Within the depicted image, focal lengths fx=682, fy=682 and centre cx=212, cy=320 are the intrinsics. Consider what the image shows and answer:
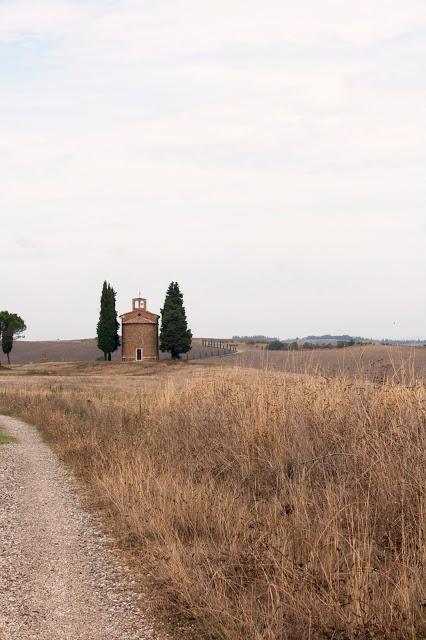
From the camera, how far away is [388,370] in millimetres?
10406

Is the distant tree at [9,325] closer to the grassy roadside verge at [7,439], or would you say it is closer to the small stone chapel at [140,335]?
the small stone chapel at [140,335]

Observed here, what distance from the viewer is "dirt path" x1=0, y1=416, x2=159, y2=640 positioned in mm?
5016

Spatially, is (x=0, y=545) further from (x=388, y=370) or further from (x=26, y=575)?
(x=388, y=370)

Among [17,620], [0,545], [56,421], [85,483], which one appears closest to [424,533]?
[17,620]

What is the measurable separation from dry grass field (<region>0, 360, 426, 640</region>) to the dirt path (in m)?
0.30

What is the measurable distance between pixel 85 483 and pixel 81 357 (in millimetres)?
115291

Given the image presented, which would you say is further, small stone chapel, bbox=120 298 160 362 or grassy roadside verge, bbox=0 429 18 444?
small stone chapel, bbox=120 298 160 362

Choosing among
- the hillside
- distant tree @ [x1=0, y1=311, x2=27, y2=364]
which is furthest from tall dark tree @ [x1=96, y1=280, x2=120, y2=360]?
the hillside

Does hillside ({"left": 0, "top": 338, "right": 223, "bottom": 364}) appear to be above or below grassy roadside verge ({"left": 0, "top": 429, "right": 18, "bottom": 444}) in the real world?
above

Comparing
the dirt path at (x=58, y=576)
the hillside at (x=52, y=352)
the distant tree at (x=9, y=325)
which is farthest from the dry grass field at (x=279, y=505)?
the hillside at (x=52, y=352)

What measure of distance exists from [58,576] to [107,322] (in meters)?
71.9

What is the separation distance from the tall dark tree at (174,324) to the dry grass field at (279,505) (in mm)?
57705

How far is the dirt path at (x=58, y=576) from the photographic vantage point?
5.02 meters

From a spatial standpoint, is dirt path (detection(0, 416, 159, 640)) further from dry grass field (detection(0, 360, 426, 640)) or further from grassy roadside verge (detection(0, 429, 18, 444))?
grassy roadside verge (detection(0, 429, 18, 444))
